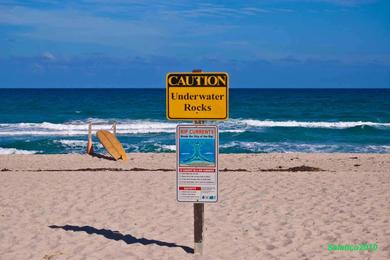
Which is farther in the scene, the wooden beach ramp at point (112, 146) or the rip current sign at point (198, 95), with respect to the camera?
the wooden beach ramp at point (112, 146)

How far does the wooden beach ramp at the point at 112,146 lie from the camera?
16531 millimetres

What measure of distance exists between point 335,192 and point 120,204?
3927 mm

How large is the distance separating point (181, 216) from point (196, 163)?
2356 millimetres

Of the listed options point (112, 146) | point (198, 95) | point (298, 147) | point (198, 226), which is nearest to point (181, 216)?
→ point (198, 226)

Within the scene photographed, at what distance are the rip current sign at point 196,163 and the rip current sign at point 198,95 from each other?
165 millimetres

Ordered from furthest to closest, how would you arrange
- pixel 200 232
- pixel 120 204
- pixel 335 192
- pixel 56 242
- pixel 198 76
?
pixel 335 192 → pixel 120 204 → pixel 56 242 → pixel 200 232 → pixel 198 76

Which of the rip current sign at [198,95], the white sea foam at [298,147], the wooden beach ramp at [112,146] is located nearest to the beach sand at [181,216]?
the rip current sign at [198,95]

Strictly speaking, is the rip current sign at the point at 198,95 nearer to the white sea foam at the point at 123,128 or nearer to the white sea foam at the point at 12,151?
the white sea foam at the point at 12,151

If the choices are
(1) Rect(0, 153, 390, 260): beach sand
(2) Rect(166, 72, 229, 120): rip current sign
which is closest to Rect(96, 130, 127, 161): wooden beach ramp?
(1) Rect(0, 153, 390, 260): beach sand

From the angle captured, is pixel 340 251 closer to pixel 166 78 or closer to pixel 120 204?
pixel 166 78

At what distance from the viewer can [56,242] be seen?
639cm

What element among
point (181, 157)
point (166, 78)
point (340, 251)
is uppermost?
point (166, 78)

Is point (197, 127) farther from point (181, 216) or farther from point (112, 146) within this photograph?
point (112, 146)

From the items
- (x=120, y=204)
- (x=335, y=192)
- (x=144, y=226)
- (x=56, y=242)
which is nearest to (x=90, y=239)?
(x=56, y=242)
